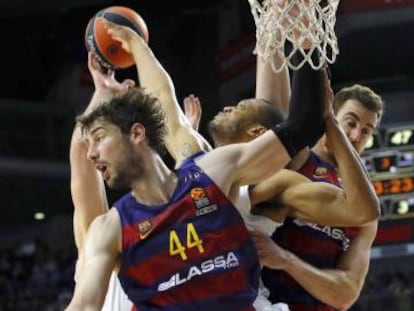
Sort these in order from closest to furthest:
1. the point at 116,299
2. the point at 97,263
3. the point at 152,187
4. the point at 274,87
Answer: the point at 97,263
the point at 152,187
the point at 116,299
the point at 274,87

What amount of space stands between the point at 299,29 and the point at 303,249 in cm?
81

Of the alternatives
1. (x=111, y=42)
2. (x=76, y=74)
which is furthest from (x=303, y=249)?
(x=76, y=74)

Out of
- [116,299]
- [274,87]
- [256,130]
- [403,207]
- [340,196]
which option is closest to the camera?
[340,196]

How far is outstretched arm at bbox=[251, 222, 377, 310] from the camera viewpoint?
3016 mm

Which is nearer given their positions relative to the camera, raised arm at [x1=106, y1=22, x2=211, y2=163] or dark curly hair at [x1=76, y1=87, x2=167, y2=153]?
dark curly hair at [x1=76, y1=87, x2=167, y2=153]

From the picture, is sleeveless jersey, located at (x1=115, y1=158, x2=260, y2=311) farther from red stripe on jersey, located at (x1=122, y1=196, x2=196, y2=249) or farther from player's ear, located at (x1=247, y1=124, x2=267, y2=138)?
player's ear, located at (x1=247, y1=124, x2=267, y2=138)

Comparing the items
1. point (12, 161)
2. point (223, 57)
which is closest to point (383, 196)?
point (223, 57)

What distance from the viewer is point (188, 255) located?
9.12 feet

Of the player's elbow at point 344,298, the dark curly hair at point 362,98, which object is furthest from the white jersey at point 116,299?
the dark curly hair at point 362,98

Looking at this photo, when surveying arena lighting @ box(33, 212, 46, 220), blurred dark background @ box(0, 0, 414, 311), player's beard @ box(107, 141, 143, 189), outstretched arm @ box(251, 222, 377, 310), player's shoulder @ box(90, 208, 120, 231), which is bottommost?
arena lighting @ box(33, 212, 46, 220)

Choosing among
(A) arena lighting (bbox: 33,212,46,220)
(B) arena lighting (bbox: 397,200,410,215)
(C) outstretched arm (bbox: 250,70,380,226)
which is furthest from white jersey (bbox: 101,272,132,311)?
(A) arena lighting (bbox: 33,212,46,220)

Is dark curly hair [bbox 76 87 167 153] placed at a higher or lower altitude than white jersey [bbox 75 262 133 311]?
higher

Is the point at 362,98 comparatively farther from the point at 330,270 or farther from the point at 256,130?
the point at 330,270

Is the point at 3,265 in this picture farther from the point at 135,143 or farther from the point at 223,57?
the point at 135,143
